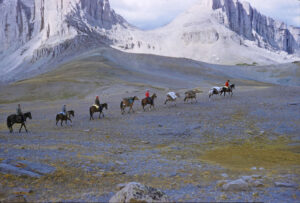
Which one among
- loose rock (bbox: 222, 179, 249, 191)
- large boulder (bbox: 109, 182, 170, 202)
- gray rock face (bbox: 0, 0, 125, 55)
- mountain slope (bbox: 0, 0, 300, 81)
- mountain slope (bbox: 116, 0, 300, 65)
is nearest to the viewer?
large boulder (bbox: 109, 182, 170, 202)

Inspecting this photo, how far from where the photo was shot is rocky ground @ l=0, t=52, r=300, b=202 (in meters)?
7.34

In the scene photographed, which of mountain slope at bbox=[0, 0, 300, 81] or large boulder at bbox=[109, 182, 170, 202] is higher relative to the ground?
mountain slope at bbox=[0, 0, 300, 81]

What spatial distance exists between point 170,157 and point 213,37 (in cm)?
15344

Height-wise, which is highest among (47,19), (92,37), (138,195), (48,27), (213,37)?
(47,19)

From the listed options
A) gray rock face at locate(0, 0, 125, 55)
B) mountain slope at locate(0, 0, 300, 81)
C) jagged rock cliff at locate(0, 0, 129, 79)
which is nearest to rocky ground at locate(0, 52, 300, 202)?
→ mountain slope at locate(0, 0, 300, 81)

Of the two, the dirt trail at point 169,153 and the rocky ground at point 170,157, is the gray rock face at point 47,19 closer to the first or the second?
the rocky ground at point 170,157

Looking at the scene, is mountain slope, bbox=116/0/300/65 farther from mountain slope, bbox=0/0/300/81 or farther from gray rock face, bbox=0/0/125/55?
gray rock face, bbox=0/0/125/55

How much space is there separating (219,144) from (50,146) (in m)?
7.72

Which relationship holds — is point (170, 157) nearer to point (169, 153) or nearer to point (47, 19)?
point (169, 153)

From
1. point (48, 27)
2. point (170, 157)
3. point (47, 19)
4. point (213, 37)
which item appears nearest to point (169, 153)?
point (170, 157)

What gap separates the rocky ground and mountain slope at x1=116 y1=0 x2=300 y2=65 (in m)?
119

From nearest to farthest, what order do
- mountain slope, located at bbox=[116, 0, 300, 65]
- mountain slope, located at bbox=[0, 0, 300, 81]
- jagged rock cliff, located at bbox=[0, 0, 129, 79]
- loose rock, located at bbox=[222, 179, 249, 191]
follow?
loose rock, located at bbox=[222, 179, 249, 191], mountain slope, located at bbox=[0, 0, 300, 81], jagged rock cliff, located at bbox=[0, 0, 129, 79], mountain slope, located at bbox=[116, 0, 300, 65]

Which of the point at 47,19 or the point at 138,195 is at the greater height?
the point at 47,19

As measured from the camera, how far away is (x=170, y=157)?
1116 cm
